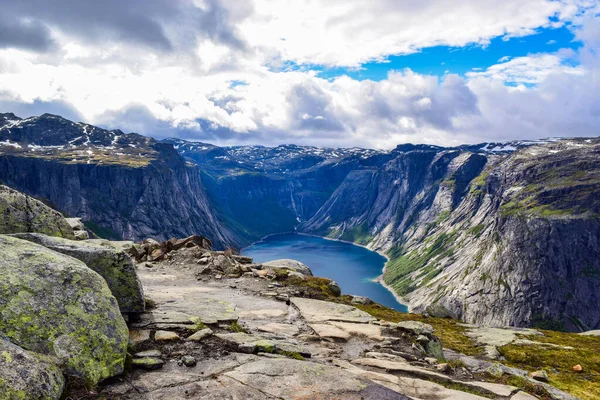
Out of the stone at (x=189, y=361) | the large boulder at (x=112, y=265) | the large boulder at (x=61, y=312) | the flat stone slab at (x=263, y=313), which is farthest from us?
the flat stone slab at (x=263, y=313)

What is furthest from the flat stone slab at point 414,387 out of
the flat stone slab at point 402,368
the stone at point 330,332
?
the stone at point 330,332

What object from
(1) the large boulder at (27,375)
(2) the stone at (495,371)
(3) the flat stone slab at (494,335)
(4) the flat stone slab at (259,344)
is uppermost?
(1) the large boulder at (27,375)

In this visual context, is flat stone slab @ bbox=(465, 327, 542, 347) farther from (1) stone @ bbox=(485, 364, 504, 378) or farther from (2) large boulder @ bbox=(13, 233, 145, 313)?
(2) large boulder @ bbox=(13, 233, 145, 313)

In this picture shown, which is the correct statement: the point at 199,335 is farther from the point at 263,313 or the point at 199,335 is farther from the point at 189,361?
the point at 263,313

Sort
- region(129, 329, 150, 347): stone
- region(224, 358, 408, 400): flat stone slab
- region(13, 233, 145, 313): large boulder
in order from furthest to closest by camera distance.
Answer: region(13, 233, 145, 313): large boulder < region(129, 329, 150, 347): stone < region(224, 358, 408, 400): flat stone slab

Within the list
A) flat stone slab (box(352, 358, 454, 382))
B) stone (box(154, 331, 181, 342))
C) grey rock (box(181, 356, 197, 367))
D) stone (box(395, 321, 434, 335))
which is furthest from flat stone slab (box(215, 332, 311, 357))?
stone (box(395, 321, 434, 335))

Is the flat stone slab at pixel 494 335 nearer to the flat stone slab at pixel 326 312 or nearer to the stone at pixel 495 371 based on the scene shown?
the stone at pixel 495 371

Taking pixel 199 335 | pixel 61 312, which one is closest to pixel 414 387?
pixel 199 335
